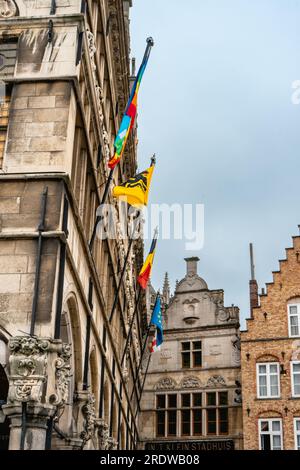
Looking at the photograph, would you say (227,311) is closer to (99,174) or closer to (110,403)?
(110,403)

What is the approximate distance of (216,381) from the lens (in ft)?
108

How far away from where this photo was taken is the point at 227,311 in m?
34.8

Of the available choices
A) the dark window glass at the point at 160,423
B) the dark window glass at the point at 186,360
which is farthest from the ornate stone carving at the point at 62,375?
the dark window glass at the point at 186,360

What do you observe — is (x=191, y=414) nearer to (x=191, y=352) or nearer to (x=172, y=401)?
(x=172, y=401)

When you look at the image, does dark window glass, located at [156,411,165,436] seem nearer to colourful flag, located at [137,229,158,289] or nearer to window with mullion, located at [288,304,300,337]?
window with mullion, located at [288,304,300,337]

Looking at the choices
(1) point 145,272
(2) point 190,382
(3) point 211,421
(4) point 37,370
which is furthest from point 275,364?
(4) point 37,370

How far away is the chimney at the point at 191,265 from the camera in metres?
36.4

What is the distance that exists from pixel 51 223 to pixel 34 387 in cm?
318

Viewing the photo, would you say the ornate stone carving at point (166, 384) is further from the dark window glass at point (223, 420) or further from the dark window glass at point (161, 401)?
the dark window glass at point (223, 420)

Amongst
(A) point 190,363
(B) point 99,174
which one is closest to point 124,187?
(B) point 99,174

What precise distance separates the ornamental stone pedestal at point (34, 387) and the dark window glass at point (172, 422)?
854 inches

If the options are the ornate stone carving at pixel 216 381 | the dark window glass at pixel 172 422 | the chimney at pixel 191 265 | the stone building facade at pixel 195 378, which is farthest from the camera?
the chimney at pixel 191 265

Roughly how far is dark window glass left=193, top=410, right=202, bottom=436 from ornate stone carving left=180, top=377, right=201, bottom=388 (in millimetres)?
1230

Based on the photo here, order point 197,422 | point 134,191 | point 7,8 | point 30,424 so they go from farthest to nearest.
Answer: point 197,422 → point 134,191 → point 7,8 → point 30,424
